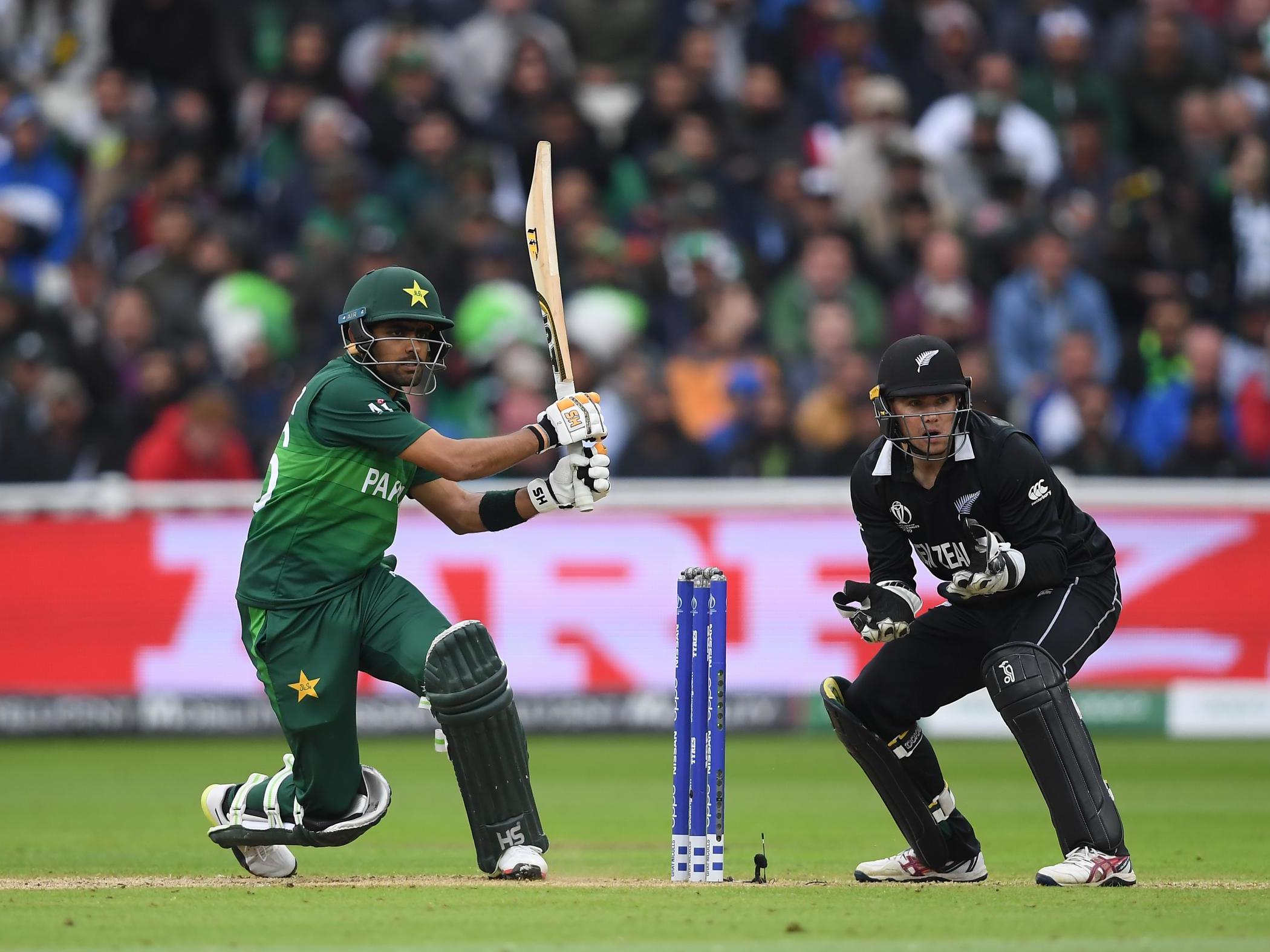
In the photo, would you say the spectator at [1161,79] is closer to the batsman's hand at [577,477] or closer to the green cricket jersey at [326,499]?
the batsman's hand at [577,477]

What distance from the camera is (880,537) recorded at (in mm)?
7719

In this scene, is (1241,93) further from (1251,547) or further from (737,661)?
(737,661)

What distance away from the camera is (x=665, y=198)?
628 inches

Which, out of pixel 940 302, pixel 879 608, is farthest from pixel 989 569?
pixel 940 302

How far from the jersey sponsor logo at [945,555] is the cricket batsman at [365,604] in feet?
4.03

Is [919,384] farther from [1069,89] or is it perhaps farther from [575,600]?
[1069,89]

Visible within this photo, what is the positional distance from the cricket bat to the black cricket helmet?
1.23 meters

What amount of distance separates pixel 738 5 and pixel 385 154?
3.34m

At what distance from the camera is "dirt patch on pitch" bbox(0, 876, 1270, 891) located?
23.9 feet

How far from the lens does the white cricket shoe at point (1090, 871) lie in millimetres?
7129

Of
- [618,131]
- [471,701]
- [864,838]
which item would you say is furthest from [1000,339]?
[471,701]

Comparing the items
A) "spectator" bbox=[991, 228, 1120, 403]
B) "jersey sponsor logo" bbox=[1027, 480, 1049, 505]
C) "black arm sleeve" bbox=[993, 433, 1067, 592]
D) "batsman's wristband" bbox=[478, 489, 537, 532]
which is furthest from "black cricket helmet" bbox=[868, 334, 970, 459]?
"spectator" bbox=[991, 228, 1120, 403]

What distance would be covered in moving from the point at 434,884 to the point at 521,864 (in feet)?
1.07

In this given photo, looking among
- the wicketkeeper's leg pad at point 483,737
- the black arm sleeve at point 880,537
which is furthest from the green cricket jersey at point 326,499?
the black arm sleeve at point 880,537
